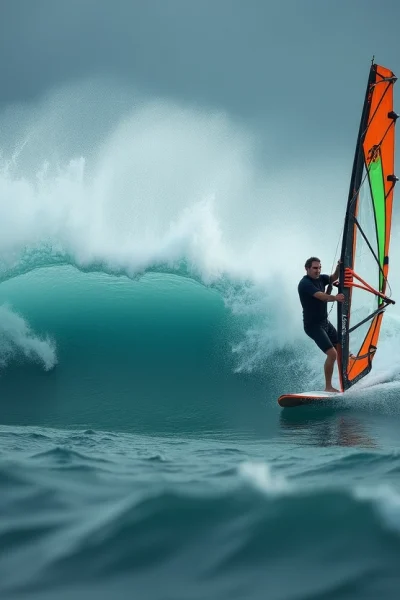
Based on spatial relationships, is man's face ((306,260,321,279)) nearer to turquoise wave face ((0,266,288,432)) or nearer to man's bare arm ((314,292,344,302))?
man's bare arm ((314,292,344,302))

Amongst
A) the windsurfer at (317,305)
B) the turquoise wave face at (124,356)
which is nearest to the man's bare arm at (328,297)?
the windsurfer at (317,305)

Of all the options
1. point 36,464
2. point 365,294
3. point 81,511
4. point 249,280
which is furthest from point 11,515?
point 249,280

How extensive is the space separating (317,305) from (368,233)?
1080 millimetres

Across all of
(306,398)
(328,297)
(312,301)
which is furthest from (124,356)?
(328,297)

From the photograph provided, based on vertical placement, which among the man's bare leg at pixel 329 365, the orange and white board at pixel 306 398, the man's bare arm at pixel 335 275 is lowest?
the orange and white board at pixel 306 398

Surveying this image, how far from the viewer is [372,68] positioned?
6770mm

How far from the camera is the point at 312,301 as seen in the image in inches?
260

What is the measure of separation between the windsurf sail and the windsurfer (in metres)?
0.14

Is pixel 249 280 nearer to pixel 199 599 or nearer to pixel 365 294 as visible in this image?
pixel 365 294

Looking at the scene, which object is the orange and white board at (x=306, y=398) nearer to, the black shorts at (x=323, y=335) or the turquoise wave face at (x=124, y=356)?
the turquoise wave face at (x=124, y=356)

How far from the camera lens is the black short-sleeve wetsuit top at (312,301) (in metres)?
6.52

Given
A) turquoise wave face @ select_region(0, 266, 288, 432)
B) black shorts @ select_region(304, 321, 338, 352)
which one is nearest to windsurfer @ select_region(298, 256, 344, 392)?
black shorts @ select_region(304, 321, 338, 352)

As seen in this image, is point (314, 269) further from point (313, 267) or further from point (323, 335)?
point (323, 335)

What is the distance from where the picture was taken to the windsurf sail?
6586 mm
